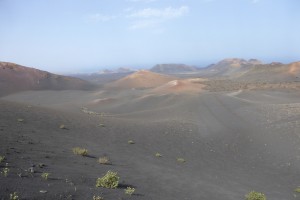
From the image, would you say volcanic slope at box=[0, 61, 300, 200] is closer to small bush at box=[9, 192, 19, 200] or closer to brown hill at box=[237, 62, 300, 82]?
small bush at box=[9, 192, 19, 200]

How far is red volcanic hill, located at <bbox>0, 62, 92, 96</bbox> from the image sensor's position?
288 ft

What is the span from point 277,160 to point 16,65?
8397 cm

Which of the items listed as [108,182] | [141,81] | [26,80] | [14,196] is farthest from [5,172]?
[141,81]

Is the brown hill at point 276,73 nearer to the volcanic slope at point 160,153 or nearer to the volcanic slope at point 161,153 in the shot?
the volcanic slope at point 160,153

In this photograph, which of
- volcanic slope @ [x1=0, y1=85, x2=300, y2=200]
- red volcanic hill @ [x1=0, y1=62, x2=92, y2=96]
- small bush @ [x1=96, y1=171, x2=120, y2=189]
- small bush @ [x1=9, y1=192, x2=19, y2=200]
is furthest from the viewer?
red volcanic hill @ [x1=0, y1=62, x2=92, y2=96]

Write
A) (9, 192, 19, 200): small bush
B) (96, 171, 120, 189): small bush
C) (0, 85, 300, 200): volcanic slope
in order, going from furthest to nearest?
(0, 85, 300, 200): volcanic slope
(96, 171, 120, 189): small bush
(9, 192, 19, 200): small bush

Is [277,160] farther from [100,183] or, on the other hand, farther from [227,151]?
[100,183]

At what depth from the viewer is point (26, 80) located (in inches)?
3654

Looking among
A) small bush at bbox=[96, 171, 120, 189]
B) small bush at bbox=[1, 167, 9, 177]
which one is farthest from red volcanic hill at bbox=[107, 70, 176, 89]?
small bush at bbox=[1, 167, 9, 177]

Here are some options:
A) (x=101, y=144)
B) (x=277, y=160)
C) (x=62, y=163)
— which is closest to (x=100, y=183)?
(x=62, y=163)

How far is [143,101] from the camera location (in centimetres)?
5638

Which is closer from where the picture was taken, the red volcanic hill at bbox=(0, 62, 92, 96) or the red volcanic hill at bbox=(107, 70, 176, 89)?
the red volcanic hill at bbox=(0, 62, 92, 96)

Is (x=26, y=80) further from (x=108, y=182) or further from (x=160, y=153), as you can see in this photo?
(x=108, y=182)

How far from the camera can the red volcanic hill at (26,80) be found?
288 feet
